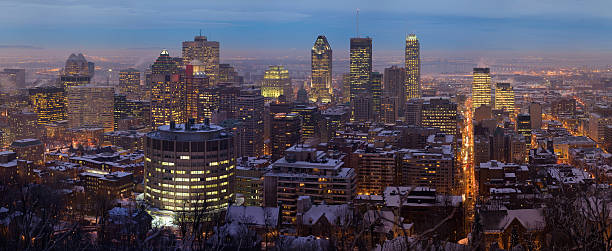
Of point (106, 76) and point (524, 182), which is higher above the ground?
point (106, 76)

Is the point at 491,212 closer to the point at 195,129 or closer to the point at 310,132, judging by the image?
the point at 195,129

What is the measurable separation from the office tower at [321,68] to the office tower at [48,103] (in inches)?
1143

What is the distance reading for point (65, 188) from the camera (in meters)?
30.3

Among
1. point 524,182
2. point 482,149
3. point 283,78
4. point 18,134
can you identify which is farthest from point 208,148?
point 283,78

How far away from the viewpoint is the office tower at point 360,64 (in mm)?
75938

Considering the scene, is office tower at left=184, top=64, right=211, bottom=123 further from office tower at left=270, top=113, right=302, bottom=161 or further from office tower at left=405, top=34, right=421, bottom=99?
office tower at left=405, top=34, right=421, bottom=99

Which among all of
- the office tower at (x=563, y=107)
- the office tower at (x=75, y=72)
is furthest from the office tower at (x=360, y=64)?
the office tower at (x=75, y=72)

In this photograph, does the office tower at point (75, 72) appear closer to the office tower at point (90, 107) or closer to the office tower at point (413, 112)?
the office tower at point (90, 107)

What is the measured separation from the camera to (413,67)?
8300 cm

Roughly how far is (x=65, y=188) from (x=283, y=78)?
51.1m

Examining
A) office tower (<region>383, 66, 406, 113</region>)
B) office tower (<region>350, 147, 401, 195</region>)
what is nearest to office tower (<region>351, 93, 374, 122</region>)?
office tower (<region>383, 66, 406, 113</region>)

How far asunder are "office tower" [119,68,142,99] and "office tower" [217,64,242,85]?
907cm

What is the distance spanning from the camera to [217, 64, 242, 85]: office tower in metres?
78.9

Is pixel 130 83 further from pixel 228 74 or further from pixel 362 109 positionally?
pixel 362 109
